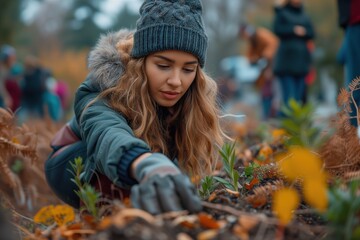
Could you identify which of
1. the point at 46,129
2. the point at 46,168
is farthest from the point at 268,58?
the point at 46,168

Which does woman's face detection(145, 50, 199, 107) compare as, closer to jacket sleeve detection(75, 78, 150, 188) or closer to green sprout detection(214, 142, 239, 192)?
jacket sleeve detection(75, 78, 150, 188)

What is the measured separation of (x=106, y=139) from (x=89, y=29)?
4004cm

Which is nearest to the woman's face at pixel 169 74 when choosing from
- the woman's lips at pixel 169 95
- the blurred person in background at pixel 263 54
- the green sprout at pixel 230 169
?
the woman's lips at pixel 169 95

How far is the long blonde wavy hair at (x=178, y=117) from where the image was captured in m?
3.05

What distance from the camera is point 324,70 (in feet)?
81.5

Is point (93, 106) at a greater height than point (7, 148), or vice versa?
point (93, 106)

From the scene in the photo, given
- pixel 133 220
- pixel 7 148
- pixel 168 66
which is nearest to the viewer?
pixel 133 220

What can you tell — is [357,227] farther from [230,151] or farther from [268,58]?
[268,58]

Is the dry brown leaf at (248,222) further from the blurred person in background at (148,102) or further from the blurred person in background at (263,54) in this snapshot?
the blurred person in background at (263,54)

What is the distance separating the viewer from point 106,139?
2443 mm

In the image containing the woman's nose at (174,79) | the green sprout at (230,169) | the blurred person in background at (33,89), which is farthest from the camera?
the blurred person in background at (33,89)

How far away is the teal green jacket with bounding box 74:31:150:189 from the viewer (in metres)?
2.24

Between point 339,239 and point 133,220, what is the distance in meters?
0.65

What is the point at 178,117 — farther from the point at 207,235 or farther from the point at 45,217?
the point at 207,235
